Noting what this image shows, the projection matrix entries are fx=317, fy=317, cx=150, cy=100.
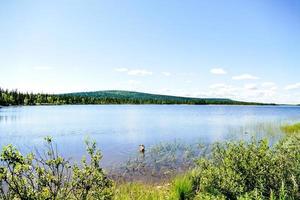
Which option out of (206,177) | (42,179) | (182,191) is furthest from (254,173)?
(42,179)

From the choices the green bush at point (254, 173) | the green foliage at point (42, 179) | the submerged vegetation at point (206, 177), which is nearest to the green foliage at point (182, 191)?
the submerged vegetation at point (206, 177)

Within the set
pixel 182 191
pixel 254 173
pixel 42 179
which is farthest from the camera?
pixel 182 191

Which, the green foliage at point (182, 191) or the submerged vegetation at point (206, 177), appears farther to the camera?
the green foliage at point (182, 191)

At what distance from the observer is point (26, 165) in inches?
211

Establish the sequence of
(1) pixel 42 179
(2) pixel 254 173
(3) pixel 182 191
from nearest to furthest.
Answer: (1) pixel 42 179 < (2) pixel 254 173 < (3) pixel 182 191

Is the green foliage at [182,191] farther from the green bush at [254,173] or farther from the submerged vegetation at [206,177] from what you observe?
the green bush at [254,173]

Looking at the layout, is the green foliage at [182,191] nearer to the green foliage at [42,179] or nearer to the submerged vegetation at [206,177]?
the submerged vegetation at [206,177]

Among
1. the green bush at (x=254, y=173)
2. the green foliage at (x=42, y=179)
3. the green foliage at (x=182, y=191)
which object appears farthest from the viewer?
the green foliage at (x=182, y=191)

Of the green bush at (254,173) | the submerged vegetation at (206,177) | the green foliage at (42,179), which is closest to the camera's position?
the green foliage at (42,179)

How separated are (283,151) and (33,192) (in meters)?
6.50

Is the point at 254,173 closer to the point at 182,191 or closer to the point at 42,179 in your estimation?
the point at 182,191

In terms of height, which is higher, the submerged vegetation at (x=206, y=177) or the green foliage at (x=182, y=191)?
the submerged vegetation at (x=206, y=177)

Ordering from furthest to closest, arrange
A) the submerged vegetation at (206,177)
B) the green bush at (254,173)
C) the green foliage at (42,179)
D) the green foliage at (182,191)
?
the green foliage at (182,191) < the green bush at (254,173) < the submerged vegetation at (206,177) < the green foliage at (42,179)

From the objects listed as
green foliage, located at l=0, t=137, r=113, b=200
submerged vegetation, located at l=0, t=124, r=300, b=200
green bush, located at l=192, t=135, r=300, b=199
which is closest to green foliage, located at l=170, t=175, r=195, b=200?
submerged vegetation, located at l=0, t=124, r=300, b=200
